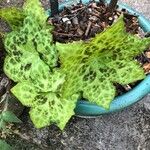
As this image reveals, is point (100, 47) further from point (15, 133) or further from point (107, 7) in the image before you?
point (15, 133)

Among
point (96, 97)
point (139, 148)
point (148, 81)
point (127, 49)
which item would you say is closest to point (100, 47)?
point (127, 49)

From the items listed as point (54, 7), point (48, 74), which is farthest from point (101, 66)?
point (54, 7)

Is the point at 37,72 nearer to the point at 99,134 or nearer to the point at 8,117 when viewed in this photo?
the point at 8,117

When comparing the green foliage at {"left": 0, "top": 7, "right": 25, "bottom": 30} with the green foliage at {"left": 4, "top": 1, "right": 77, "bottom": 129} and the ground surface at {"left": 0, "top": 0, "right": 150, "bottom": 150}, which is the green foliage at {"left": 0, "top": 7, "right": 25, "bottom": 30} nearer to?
the green foliage at {"left": 4, "top": 1, "right": 77, "bottom": 129}

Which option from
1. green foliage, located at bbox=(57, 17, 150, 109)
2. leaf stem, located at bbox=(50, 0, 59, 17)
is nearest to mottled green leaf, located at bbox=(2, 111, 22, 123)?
green foliage, located at bbox=(57, 17, 150, 109)

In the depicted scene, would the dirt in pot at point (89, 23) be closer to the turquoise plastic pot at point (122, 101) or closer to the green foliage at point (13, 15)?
the turquoise plastic pot at point (122, 101)

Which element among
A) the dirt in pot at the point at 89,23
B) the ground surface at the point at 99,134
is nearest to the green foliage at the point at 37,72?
the dirt in pot at the point at 89,23
